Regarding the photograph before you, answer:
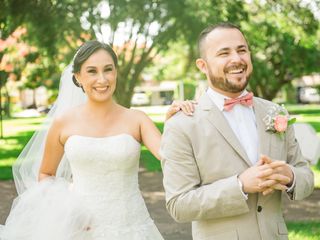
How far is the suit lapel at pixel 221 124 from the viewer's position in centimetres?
283

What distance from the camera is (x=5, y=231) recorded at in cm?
473

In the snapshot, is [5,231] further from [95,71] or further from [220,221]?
[220,221]

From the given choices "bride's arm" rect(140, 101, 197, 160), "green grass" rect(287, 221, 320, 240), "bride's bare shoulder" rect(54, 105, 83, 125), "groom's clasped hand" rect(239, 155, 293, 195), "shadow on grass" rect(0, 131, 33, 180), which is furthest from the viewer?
"shadow on grass" rect(0, 131, 33, 180)

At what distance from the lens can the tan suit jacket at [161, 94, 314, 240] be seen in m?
2.72

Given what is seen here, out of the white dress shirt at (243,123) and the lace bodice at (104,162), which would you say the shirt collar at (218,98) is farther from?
the lace bodice at (104,162)

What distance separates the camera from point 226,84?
9.47 ft

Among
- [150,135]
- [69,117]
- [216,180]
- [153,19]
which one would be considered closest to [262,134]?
[216,180]

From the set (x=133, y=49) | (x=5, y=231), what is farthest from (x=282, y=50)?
(x=5, y=231)

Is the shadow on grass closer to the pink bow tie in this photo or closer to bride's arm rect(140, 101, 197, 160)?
bride's arm rect(140, 101, 197, 160)

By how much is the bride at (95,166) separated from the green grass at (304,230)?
3.12 m

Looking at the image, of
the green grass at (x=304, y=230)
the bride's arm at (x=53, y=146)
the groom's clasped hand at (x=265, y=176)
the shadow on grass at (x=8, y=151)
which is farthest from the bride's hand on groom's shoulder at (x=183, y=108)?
the shadow on grass at (x=8, y=151)

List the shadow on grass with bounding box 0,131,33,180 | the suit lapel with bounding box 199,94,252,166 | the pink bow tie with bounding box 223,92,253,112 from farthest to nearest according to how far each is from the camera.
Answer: the shadow on grass with bounding box 0,131,33,180, the pink bow tie with bounding box 223,92,253,112, the suit lapel with bounding box 199,94,252,166

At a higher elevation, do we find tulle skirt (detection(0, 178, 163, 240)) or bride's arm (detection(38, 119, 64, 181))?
bride's arm (detection(38, 119, 64, 181))

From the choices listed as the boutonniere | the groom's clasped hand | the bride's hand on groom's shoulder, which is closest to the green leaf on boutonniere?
the boutonniere
